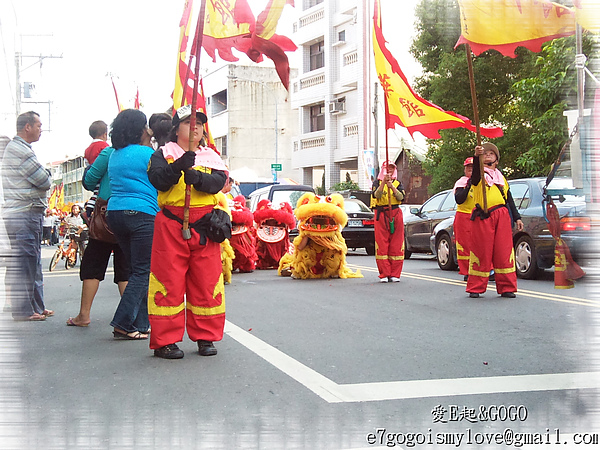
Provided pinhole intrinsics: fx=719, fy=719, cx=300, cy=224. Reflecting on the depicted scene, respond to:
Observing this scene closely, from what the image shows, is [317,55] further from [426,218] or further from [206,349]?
[206,349]

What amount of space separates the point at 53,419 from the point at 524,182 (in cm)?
961

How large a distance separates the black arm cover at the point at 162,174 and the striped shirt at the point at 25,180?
5.90ft

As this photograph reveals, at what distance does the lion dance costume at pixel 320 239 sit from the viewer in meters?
11.0

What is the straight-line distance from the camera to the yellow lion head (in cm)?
1098

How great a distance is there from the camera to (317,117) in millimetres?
41625

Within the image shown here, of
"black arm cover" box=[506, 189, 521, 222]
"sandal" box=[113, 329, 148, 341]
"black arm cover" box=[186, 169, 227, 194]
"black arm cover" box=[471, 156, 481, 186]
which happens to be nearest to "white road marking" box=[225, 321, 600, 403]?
"black arm cover" box=[186, 169, 227, 194]

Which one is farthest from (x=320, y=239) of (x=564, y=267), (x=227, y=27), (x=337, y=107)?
(x=337, y=107)

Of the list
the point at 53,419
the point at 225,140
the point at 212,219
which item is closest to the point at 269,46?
the point at 212,219

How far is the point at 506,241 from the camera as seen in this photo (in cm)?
887

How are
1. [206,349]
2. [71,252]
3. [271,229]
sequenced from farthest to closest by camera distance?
[71,252], [271,229], [206,349]

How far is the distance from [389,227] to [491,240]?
2269 millimetres

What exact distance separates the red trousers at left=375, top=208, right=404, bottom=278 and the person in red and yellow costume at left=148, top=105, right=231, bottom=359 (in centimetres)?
569

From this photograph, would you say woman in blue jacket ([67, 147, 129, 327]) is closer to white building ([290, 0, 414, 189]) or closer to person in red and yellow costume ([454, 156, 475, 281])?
person in red and yellow costume ([454, 156, 475, 281])

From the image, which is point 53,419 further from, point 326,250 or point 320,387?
point 326,250
